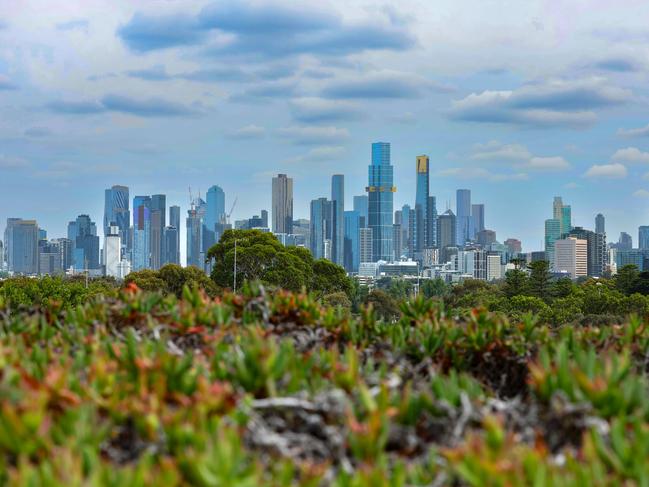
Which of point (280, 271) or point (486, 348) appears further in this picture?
point (280, 271)

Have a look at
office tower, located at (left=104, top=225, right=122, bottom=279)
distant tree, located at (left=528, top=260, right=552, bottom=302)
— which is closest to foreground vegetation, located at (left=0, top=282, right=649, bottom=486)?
distant tree, located at (left=528, top=260, right=552, bottom=302)

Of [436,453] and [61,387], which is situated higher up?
[61,387]

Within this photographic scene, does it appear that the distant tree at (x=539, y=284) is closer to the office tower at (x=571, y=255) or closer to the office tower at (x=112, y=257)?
the office tower at (x=112, y=257)

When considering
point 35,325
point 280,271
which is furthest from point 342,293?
point 35,325

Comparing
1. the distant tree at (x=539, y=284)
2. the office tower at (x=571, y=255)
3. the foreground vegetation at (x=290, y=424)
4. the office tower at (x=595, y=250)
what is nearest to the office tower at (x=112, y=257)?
the office tower at (x=571, y=255)

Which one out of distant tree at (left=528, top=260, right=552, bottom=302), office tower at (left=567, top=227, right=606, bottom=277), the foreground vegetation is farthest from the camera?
office tower at (left=567, top=227, right=606, bottom=277)

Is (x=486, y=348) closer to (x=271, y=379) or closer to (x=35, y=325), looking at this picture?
(x=271, y=379)

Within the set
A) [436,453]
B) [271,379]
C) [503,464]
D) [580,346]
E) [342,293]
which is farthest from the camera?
[342,293]

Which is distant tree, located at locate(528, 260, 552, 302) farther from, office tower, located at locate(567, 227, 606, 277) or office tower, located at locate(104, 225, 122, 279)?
office tower, located at locate(567, 227, 606, 277)

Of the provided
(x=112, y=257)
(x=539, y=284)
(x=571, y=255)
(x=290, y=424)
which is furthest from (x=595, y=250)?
(x=290, y=424)
